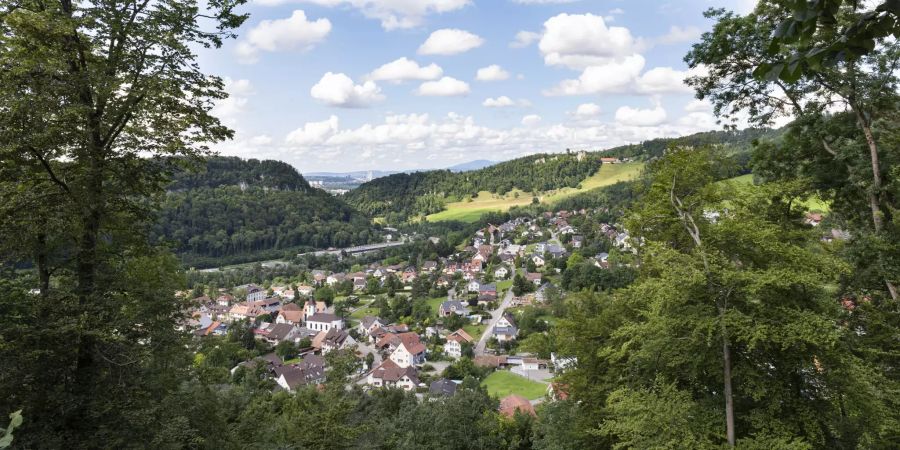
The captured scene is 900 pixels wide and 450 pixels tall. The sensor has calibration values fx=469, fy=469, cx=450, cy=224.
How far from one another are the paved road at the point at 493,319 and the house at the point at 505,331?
91 centimetres

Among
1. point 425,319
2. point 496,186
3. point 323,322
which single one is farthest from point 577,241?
point 496,186

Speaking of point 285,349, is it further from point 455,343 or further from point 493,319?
point 493,319

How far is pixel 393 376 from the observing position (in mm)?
32938

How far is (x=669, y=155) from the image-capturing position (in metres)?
7.32

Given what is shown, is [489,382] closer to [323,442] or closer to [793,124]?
[323,442]

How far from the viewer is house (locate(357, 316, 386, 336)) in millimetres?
46656

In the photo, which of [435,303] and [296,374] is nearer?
[296,374]

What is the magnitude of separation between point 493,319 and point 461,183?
97.8m

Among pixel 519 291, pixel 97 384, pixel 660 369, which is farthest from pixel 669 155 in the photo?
pixel 519 291

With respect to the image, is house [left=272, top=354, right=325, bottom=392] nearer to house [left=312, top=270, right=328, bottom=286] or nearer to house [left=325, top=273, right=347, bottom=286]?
house [left=325, top=273, right=347, bottom=286]

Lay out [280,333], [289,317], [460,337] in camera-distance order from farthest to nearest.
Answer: [289,317], [280,333], [460,337]

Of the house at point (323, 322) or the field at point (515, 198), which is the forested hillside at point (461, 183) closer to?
the field at point (515, 198)

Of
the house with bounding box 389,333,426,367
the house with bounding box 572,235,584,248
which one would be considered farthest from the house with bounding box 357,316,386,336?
the house with bounding box 572,235,584,248

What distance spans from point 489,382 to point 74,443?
2960 centimetres
